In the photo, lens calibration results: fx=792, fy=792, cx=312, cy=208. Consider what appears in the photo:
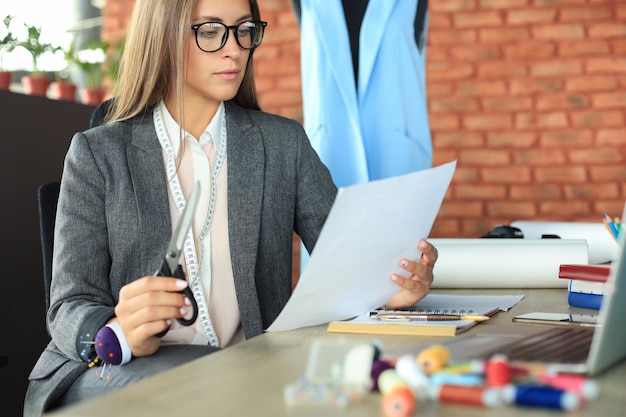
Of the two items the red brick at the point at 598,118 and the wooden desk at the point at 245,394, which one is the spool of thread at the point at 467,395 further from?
the red brick at the point at 598,118

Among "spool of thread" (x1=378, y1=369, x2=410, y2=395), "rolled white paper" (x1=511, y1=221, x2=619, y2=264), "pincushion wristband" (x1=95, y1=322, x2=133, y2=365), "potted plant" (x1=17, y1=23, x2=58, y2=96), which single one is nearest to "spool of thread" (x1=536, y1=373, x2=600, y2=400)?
"spool of thread" (x1=378, y1=369, x2=410, y2=395)

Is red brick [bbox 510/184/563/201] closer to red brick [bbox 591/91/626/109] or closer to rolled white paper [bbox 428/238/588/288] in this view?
red brick [bbox 591/91/626/109]

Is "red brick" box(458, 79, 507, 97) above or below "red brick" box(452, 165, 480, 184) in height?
above

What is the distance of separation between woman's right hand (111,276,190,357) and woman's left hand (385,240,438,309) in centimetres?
33

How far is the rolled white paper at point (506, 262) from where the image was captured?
4.75ft

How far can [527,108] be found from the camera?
3695 millimetres

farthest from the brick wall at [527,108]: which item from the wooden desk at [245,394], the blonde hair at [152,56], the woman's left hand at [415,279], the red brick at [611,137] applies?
the wooden desk at [245,394]

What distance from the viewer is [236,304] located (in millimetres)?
1355

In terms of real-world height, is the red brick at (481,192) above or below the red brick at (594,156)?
below

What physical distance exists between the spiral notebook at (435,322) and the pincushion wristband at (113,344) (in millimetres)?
269

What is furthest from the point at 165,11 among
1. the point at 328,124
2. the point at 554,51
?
the point at 554,51

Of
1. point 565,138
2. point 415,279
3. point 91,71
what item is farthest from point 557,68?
point 415,279

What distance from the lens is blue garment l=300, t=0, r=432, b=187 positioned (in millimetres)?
1976

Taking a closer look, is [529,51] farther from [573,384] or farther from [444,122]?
[573,384]
